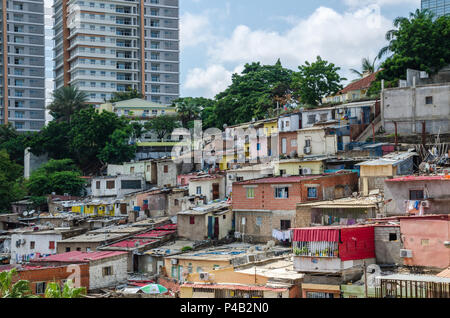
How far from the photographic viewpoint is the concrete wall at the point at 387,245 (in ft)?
59.4

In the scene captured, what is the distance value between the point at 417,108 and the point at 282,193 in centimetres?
1121

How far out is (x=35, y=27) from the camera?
86.6m

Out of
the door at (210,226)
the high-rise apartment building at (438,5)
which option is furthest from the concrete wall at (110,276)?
the high-rise apartment building at (438,5)

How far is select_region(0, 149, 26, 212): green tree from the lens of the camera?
4309cm

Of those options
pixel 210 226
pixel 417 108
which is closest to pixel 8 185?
pixel 210 226

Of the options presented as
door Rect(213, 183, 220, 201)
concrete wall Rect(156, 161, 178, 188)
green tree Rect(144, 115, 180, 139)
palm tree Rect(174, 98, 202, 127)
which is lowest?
door Rect(213, 183, 220, 201)

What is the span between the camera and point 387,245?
1828cm

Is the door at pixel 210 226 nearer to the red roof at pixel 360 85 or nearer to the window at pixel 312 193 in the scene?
the window at pixel 312 193

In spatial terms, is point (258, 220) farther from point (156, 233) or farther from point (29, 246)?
point (29, 246)

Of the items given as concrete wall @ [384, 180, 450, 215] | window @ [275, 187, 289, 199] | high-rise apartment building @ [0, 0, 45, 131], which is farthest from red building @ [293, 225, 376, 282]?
high-rise apartment building @ [0, 0, 45, 131]

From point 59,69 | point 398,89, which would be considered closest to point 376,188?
point 398,89

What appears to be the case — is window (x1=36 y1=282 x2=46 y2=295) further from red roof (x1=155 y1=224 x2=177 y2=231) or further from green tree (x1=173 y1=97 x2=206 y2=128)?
green tree (x1=173 y1=97 x2=206 y2=128)

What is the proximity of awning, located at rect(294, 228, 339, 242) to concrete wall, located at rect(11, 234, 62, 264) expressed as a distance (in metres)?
16.7

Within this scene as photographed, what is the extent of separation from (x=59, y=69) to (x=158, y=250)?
64.6m
